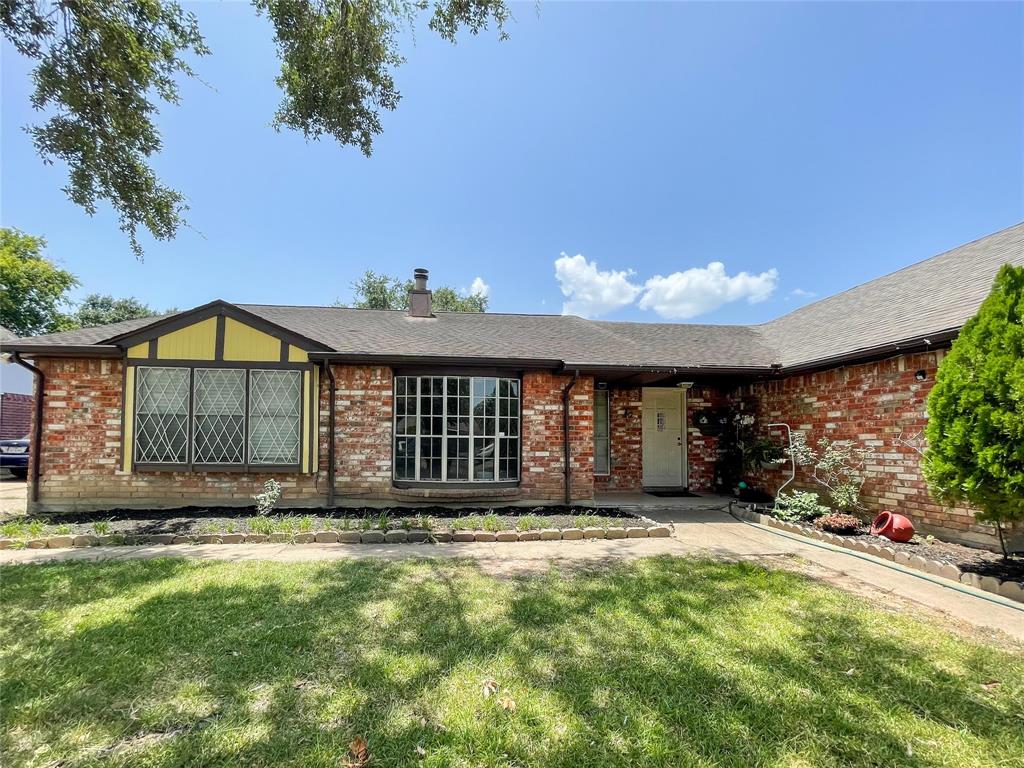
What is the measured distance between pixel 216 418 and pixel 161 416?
0.88 meters

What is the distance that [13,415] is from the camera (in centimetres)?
1706

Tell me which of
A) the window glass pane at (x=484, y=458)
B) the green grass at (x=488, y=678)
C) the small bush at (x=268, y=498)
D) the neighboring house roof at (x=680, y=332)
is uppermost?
the neighboring house roof at (x=680, y=332)

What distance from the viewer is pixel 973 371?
176 inches

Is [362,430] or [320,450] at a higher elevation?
[362,430]

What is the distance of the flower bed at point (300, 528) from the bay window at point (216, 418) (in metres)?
0.91

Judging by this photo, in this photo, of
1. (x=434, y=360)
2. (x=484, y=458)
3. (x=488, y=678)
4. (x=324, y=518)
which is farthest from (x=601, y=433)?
(x=488, y=678)

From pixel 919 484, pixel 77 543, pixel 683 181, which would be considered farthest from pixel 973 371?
pixel 77 543

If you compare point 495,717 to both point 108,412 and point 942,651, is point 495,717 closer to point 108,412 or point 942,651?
point 942,651

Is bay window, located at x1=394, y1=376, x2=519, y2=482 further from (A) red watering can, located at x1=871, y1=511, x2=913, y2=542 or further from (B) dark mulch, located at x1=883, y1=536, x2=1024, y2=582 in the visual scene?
(B) dark mulch, located at x1=883, y1=536, x2=1024, y2=582

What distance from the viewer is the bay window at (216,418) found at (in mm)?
6980

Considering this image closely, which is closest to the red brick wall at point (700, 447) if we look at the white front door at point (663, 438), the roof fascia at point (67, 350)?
the white front door at point (663, 438)

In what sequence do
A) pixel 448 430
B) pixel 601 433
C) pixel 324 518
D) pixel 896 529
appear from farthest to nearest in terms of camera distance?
pixel 601 433 < pixel 448 430 < pixel 324 518 < pixel 896 529

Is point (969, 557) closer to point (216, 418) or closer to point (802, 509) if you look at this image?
point (802, 509)

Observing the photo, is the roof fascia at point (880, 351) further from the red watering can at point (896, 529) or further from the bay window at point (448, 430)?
the bay window at point (448, 430)
